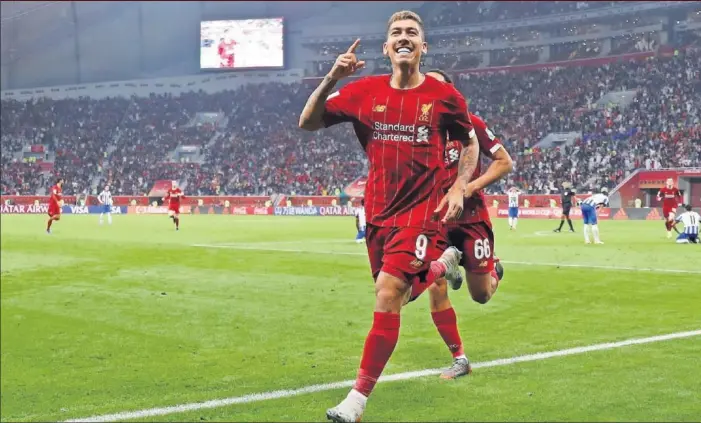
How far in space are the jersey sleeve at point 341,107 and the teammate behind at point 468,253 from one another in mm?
643

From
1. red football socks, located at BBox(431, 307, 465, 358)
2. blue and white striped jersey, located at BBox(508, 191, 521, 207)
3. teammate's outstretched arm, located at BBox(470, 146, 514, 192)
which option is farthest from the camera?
blue and white striped jersey, located at BBox(508, 191, 521, 207)

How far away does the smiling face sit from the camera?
438 cm


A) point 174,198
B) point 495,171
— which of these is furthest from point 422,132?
point 174,198

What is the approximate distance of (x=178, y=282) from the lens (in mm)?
13625

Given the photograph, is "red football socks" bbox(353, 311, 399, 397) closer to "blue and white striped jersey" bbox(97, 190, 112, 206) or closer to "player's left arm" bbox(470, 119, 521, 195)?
"player's left arm" bbox(470, 119, 521, 195)

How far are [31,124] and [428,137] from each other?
71.4 metres

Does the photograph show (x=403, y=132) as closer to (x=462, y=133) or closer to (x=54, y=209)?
(x=462, y=133)

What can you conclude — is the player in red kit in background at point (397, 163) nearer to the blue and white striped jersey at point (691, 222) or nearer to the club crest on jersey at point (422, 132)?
the club crest on jersey at point (422, 132)

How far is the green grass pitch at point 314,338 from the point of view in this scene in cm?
515

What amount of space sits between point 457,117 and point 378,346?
1.48m

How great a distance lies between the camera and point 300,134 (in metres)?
47.2

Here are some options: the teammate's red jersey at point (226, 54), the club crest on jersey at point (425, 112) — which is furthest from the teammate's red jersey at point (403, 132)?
the teammate's red jersey at point (226, 54)

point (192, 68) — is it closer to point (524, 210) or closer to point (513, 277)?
point (524, 210)

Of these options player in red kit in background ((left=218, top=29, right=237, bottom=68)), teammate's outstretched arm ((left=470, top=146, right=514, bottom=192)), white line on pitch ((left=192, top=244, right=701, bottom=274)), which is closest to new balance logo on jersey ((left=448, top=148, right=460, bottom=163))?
teammate's outstretched arm ((left=470, top=146, right=514, bottom=192))
